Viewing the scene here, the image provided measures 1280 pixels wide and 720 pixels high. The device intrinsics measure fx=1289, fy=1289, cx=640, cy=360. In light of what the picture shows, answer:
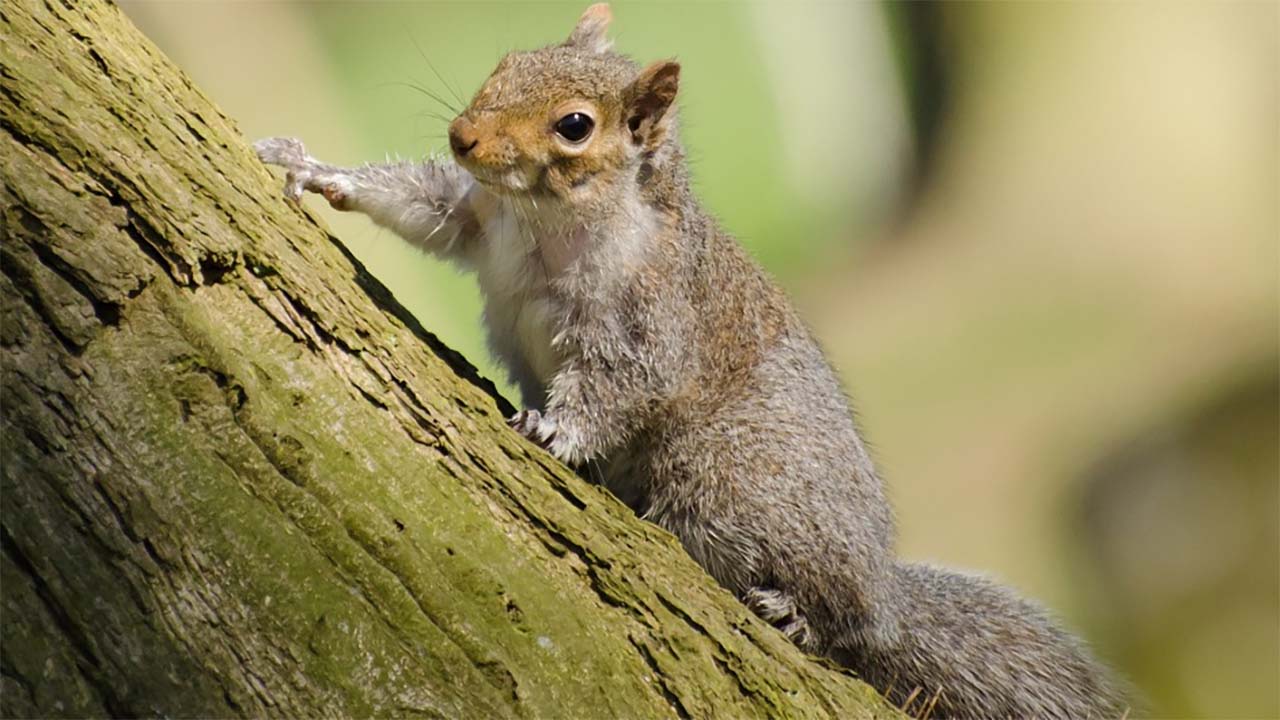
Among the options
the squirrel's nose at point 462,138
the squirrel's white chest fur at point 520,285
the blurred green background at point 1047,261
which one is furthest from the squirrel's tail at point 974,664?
the blurred green background at point 1047,261

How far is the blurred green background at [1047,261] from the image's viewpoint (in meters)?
6.38

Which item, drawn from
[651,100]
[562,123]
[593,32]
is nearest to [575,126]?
[562,123]

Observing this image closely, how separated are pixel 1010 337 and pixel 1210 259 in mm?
1133

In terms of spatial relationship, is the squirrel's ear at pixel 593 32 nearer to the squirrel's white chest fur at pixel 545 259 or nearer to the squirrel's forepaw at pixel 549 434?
the squirrel's white chest fur at pixel 545 259

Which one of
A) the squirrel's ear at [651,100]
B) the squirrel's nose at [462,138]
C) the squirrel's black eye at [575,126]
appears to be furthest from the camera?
the squirrel's ear at [651,100]

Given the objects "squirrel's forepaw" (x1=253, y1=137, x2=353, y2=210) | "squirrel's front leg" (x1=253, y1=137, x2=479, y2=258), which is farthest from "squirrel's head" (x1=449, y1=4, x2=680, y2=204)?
"squirrel's forepaw" (x1=253, y1=137, x2=353, y2=210)

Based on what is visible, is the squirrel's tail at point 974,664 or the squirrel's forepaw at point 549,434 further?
the squirrel's tail at point 974,664

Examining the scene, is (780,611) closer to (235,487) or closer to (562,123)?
(562,123)

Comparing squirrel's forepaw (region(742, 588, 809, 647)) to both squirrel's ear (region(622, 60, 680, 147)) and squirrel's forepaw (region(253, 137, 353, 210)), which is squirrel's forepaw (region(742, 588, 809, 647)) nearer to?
squirrel's ear (region(622, 60, 680, 147))

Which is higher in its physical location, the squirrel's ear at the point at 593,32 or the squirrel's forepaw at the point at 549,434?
the squirrel's ear at the point at 593,32

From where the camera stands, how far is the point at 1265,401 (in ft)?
21.8

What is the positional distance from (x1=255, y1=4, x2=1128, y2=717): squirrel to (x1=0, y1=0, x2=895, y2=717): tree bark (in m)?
0.72

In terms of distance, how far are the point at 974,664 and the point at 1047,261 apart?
3749mm

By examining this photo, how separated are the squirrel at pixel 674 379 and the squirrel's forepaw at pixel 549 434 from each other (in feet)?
0.05
